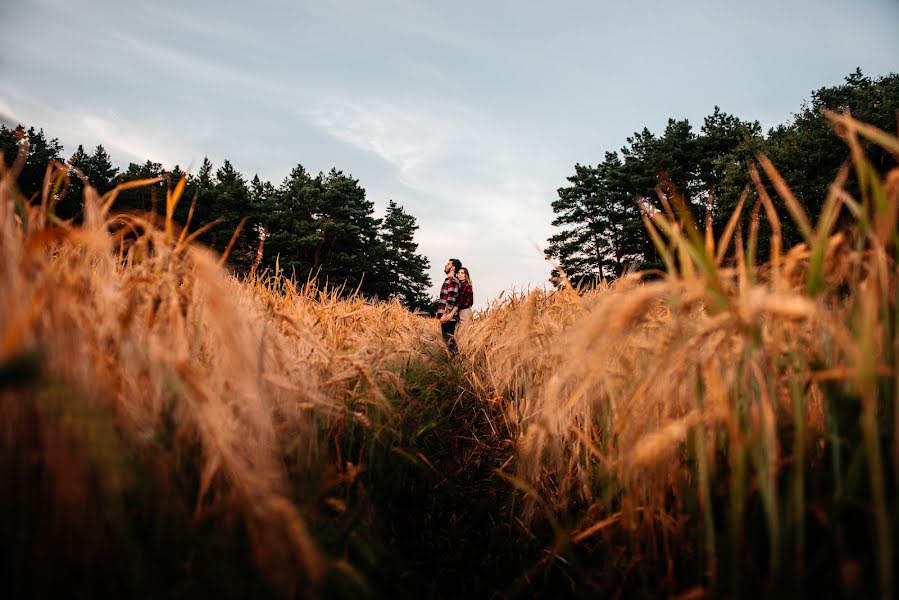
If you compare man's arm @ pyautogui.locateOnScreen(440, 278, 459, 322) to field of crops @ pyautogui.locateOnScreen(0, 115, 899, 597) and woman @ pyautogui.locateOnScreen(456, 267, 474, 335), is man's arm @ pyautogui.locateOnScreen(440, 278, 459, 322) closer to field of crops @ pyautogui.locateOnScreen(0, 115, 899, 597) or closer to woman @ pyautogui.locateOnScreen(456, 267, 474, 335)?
woman @ pyautogui.locateOnScreen(456, 267, 474, 335)

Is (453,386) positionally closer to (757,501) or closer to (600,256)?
(757,501)

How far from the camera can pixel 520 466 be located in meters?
1.13

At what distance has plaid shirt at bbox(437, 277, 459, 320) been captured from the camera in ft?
18.5

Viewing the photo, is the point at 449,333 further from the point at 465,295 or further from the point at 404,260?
the point at 404,260

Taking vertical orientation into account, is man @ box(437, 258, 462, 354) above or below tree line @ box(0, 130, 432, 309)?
below

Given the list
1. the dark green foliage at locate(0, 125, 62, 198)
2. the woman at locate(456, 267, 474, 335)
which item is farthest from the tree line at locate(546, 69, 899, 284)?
the dark green foliage at locate(0, 125, 62, 198)

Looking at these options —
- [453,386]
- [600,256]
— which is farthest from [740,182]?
[453,386]

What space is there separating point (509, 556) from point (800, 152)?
22.7m

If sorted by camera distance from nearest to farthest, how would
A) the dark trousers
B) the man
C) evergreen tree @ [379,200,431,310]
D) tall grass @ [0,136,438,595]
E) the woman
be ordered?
tall grass @ [0,136,438,595], the dark trousers, the man, the woman, evergreen tree @ [379,200,431,310]

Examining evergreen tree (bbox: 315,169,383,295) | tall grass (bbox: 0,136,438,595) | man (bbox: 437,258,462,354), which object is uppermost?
evergreen tree (bbox: 315,169,383,295)

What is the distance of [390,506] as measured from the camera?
1213 millimetres

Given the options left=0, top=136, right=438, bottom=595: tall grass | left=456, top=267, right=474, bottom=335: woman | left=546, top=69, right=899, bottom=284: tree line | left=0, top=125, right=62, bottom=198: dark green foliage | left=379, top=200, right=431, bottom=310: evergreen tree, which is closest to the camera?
left=0, top=136, right=438, bottom=595: tall grass

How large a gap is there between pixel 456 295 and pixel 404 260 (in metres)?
29.9

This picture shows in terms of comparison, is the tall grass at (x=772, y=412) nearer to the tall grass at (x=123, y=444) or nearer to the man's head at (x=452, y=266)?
the tall grass at (x=123, y=444)
